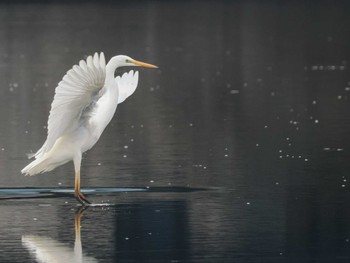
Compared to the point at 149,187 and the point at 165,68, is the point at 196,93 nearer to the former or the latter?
the point at 165,68

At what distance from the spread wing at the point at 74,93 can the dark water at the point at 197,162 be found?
851mm

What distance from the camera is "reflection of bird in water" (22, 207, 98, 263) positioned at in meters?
13.0

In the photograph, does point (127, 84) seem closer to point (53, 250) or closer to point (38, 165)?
point (38, 165)

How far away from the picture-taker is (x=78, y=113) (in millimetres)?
16859

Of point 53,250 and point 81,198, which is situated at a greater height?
point 81,198

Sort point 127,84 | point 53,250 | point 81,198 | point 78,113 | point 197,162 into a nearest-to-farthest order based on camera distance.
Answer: point 53,250 → point 81,198 → point 78,113 → point 127,84 → point 197,162

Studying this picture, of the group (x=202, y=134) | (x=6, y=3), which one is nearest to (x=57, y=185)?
(x=202, y=134)

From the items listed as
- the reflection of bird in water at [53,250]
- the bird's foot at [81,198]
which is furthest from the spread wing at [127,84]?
the reflection of bird in water at [53,250]

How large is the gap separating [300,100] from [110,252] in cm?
1559

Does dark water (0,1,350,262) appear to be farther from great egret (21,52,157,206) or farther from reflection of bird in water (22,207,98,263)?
great egret (21,52,157,206)

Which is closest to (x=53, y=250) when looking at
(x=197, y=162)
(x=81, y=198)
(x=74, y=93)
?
(x=81, y=198)

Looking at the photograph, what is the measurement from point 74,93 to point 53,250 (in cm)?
340

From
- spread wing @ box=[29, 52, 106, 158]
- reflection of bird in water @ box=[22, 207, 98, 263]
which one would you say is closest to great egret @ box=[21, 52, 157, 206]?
spread wing @ box=[29, 52, 106, 158]

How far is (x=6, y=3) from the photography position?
8181 cm
